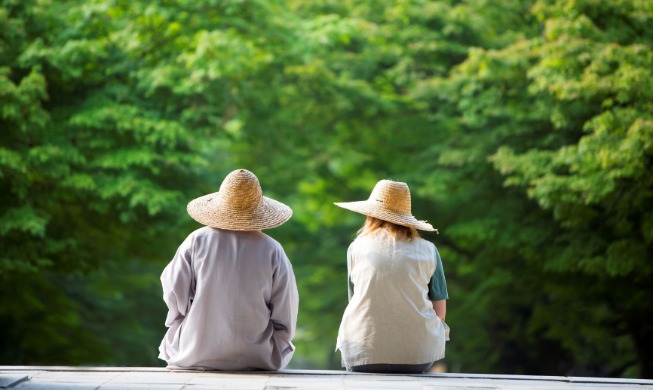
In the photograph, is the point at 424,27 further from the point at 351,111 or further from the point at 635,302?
the point at 635,302

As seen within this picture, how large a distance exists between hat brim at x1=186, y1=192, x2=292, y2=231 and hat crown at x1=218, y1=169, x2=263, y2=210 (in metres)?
0.03

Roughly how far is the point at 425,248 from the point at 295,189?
12.6 metres

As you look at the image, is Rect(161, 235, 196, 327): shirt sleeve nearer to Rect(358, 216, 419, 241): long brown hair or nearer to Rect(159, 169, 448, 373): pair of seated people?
Rect(159, 169, 448, 373): pair of seated people

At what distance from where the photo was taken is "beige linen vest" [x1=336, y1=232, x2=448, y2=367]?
19.5 feet

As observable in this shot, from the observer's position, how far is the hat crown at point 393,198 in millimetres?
6156

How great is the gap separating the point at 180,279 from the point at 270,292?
52 centimetres

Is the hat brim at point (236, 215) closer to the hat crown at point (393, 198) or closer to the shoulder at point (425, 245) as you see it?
the hat crown at point (393, 198)

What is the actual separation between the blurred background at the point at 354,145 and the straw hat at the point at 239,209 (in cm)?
657

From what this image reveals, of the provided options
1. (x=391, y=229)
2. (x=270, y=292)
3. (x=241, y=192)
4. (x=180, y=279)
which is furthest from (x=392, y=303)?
(x=180, y=279)

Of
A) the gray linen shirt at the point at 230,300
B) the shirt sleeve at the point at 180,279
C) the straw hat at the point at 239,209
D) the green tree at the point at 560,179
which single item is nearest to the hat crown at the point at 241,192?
the straw hat at the point at 239,209

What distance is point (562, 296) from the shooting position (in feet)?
49.0

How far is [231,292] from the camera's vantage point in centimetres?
571

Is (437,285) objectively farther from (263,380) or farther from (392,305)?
(263,380)

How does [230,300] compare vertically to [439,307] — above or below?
above
